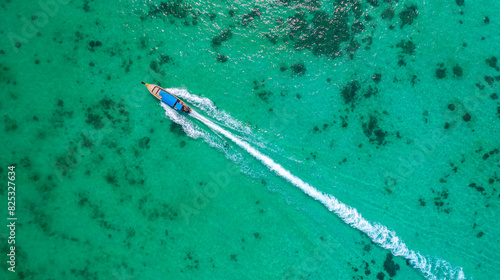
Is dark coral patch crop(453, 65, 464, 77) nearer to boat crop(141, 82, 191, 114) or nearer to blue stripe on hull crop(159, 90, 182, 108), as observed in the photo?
boat crop(141, 82, 191, 114)

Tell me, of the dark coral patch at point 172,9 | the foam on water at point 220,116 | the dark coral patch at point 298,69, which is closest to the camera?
the foam on water at point 220,116

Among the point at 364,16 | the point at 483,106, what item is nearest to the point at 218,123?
the point at 364,16

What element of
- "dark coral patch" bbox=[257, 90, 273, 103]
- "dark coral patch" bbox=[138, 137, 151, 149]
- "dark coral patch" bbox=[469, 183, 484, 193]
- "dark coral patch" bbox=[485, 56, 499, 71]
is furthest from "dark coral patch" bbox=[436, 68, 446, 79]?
"dark coral patch" bbox=[138, 137, 151, 149]

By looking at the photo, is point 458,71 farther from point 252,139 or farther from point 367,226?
point 252,139

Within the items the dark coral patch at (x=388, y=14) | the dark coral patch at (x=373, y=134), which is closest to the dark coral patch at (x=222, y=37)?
the dark coral patch at (x=388, y=14)

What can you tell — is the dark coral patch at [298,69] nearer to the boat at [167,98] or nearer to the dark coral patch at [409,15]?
the boat at [167,98]

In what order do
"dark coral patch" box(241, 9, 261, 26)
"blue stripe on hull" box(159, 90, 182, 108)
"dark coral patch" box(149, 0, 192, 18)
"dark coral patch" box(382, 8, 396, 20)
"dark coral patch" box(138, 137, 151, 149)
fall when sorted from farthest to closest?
"dark coral patch" box(382, 8, 396, 20)
"dark coral patch" box(241, 9, 261, 26)
"dark coral patch" box(149, 0, 192, 18)
"dark coral patch" box(138, 137, 151, 149)
"blue stripe on hull" box(159, 90, 182, 108)
